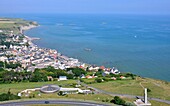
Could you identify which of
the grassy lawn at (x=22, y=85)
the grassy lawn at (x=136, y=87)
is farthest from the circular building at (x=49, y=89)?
the grassy lawn at (x=136, y=87)

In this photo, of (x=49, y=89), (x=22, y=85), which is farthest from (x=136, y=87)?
(x=22, y=85)

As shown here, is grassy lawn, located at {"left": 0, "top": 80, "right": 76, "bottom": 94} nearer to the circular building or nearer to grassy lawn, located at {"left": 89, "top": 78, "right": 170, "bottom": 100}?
the circular building

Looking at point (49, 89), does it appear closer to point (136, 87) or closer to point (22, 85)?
point (22, 85)

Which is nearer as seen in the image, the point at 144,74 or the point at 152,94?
the point at 152,94

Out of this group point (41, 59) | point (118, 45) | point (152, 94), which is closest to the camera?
point (152, 94)

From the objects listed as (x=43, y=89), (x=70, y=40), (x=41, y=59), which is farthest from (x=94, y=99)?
(x=70, y=40)

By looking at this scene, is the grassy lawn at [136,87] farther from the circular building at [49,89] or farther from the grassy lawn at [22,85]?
the circular building at [49,89]

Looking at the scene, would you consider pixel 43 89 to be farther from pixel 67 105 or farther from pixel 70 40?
pixel 70 40

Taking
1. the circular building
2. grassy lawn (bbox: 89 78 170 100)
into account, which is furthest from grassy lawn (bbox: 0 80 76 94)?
grassy lawn (bbox: 89 78 170 100)

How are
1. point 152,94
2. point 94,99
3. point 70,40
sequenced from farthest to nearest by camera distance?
point 70,40 → point 152,94 → point 94,99
